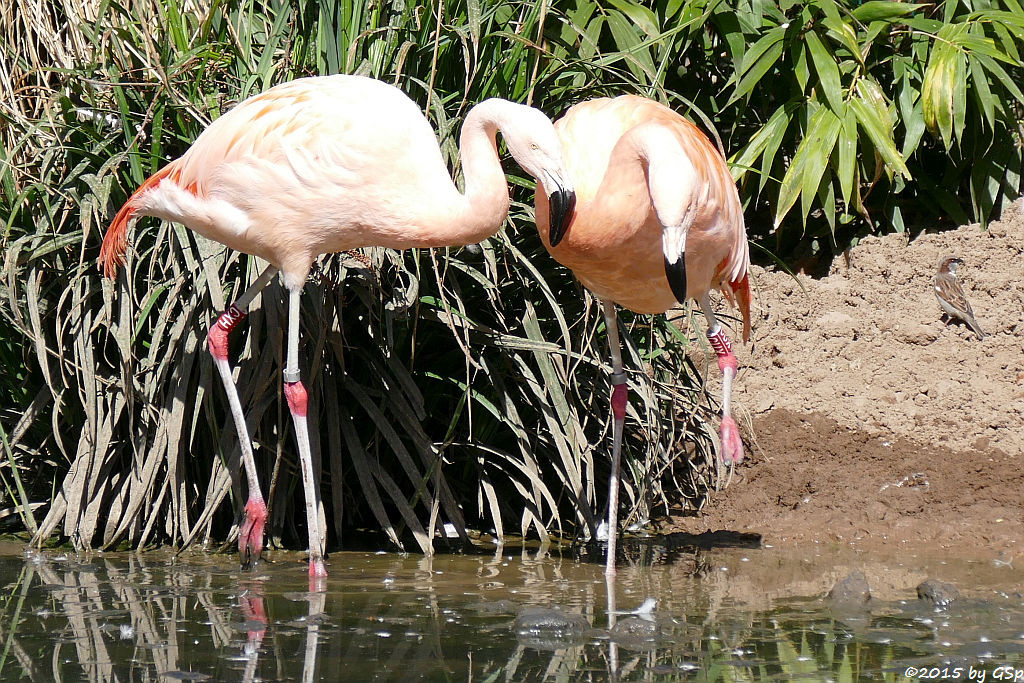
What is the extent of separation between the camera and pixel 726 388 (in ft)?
15.2

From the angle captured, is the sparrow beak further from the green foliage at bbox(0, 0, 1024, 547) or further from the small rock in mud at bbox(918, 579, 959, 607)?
the small rock in mud at bbox(918, 579, 959, 607)

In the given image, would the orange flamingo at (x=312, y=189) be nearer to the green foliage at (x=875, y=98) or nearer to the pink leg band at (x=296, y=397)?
the pink leg band at (x=296, y=397)

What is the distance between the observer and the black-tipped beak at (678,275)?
3705mm

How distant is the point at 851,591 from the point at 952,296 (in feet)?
7.77

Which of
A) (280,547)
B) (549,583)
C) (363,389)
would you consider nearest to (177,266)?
(363,389)

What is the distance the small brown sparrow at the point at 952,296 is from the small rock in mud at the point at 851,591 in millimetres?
2221

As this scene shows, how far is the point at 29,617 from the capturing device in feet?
11.4

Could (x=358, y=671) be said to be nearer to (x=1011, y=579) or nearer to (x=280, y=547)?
(x=280, y=547)

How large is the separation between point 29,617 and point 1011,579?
3176mm

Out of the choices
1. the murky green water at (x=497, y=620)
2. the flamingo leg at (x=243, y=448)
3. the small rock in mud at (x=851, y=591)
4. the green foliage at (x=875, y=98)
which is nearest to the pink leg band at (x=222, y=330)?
the flamingo leg at (x=243, y=448)

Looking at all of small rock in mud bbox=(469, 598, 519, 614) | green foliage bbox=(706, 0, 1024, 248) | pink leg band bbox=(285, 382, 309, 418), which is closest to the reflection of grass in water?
pink leg band bbox=(285, 382, 309, 418)

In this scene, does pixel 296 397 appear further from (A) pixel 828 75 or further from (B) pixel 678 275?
(A) pixel 828 75

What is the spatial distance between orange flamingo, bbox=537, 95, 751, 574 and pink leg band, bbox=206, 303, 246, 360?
115 cm

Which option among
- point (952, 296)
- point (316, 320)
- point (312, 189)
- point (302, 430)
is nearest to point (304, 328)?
point (316, 320)
